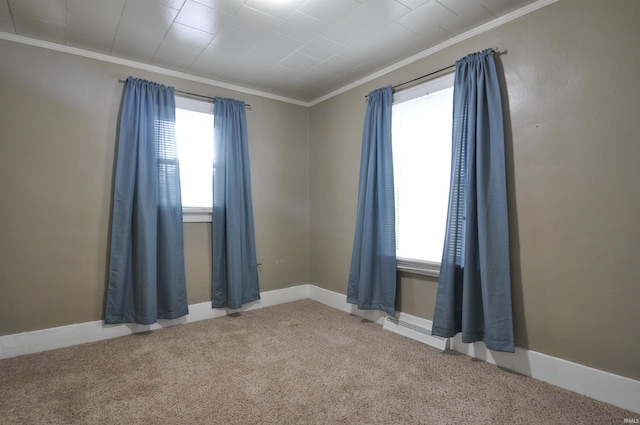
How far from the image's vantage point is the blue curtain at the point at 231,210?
323 cm

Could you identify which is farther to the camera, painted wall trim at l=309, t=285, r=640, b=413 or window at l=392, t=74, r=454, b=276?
window at l=392, t=74, r=454, b=276

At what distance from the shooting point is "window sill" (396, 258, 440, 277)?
2607mm

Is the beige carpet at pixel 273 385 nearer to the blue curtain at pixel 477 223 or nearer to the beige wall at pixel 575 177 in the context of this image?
the blue curtain at pixel 477 223

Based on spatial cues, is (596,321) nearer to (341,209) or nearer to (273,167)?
(341,209)

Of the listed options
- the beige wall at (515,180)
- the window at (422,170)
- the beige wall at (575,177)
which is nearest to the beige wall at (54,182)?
the beige wall at (515,180)

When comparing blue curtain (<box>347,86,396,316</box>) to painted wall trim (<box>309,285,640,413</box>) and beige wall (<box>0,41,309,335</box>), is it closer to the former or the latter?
painted wall trim (<box>309,285,640,413</box>)

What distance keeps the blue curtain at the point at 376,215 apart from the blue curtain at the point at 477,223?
0.57 m


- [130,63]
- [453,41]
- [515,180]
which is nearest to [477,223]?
[515,180]

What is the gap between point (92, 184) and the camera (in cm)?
270

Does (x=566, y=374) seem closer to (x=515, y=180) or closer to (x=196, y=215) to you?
(x=515, y=180)

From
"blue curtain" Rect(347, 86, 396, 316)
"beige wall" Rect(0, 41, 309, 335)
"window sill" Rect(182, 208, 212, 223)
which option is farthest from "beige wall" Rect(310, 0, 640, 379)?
"beige wall" Rect(0, 41, 309, 335)

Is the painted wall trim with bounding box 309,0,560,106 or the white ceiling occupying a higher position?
the white ceiling

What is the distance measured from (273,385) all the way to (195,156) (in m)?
2.31

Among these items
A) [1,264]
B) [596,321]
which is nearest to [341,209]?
[596,321]
